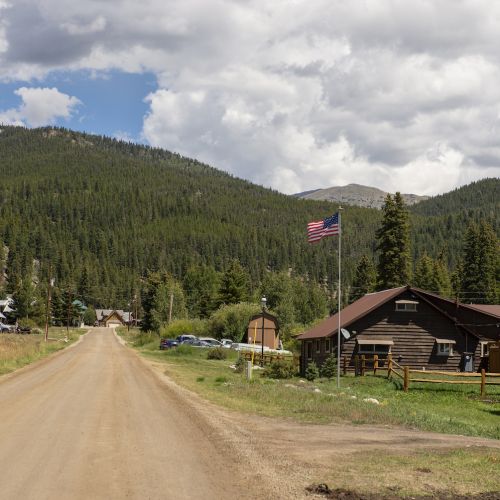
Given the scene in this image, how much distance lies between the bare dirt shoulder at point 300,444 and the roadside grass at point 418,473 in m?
0.26

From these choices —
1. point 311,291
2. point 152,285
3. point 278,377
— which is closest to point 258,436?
point 278,377

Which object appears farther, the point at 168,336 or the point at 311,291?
the point at 311,291

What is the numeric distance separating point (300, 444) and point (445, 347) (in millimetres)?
31456

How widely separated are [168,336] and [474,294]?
3821cm

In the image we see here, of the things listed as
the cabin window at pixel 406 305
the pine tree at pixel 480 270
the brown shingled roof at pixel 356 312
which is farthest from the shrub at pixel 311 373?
the pine tree at pixel 480 270

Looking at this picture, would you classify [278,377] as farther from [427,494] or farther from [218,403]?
[427,494]

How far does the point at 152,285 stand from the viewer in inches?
4048

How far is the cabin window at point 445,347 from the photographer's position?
43062 mm

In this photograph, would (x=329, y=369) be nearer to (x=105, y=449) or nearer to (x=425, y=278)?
(x=105, y=449)

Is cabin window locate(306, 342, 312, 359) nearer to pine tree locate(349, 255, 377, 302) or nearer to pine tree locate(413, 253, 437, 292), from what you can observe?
pine tree locate(349, 255, 377, 302)

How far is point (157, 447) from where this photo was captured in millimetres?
13312

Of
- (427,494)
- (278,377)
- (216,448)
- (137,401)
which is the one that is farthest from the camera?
(278,377)

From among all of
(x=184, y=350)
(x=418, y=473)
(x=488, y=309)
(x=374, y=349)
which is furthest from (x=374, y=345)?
(x=418, y=473)

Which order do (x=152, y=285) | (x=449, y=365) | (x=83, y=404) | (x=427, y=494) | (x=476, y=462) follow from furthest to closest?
(x=152, y=285) < (x=449, y=365) < (x=83, y=404) < (x=476, y=462) < (x=427, y=494)
